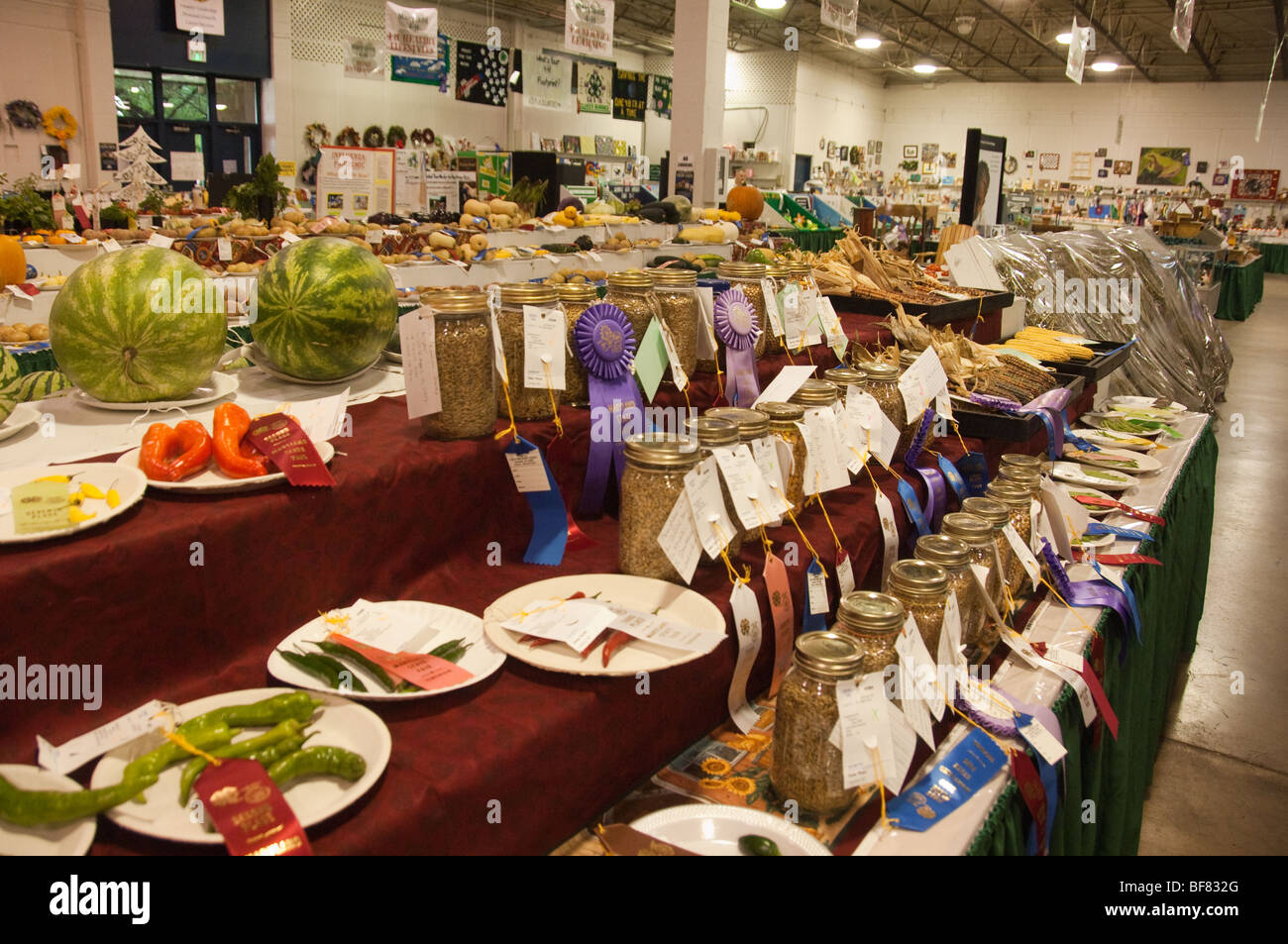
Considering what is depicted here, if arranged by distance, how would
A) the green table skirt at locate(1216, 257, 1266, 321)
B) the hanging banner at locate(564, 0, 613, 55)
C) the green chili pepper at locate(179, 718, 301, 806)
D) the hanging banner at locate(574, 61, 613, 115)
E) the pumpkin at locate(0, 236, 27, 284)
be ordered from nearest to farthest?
the green chili pepper at locate(179, 718, 301, 806) → the pumpkin at locate(0, 236, 27, 284) → the hanging banner at locate(564, 0, 613, 55) → the green table skirt at locate(1216, 257, 1266, 321) → the hanging banner at locate(574, 61, 613, 115)

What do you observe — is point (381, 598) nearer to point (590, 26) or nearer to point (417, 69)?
point (590, 26)

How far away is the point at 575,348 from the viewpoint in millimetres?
1909

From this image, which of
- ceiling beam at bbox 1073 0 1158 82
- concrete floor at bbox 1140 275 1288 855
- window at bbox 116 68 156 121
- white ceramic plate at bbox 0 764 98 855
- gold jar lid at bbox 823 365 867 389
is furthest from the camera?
ceiling beam at bbox 1073 0 1158 82

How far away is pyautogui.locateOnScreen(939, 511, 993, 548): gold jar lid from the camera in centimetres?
181

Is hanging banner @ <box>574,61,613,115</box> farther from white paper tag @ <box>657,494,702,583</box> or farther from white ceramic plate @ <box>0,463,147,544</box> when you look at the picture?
white ceramic plate @ <box>0,463,147,544</box>

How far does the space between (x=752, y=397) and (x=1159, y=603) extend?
1.42 m

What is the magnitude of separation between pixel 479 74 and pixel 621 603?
508 inches

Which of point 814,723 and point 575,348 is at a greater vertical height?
point 575,348

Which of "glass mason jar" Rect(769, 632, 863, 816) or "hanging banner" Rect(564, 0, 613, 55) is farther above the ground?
"hanging banner" Rect(564, 0, 613, 55)

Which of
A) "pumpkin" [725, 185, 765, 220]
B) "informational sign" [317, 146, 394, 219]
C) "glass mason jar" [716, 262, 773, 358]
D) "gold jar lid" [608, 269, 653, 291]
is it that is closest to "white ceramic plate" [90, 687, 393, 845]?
"gold jar lid" [608, 269, 653, 291]

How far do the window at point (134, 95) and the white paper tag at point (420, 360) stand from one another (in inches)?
417

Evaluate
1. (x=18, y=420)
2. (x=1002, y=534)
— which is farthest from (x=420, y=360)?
(x=1002, y=534)

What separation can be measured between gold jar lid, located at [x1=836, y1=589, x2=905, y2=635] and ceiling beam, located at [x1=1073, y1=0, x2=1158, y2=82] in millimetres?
16030

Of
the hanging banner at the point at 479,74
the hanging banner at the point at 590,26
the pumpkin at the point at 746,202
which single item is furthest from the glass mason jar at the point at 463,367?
the hanging banner at the point at 479,74
